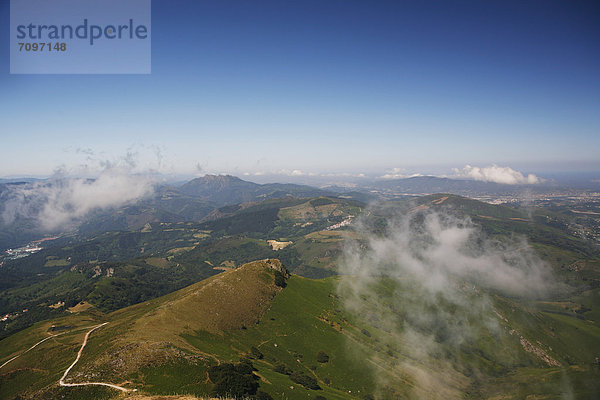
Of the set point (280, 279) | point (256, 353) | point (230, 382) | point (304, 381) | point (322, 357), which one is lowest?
point (322, 357)

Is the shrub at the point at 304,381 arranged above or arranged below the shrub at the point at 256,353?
below

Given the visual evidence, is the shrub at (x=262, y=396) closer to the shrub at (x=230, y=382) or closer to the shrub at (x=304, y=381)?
the shrub at (x=230, y=382)

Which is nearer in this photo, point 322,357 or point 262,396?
point 262,396

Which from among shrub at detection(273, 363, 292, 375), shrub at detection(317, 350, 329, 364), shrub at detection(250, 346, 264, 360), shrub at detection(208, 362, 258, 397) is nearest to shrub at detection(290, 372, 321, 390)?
shrub at detection(273, 363, 292, 375)

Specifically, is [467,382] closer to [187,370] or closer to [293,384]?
[293,384]

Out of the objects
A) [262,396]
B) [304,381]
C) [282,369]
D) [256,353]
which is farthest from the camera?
[256,353]

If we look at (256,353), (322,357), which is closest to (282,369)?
(256,353)

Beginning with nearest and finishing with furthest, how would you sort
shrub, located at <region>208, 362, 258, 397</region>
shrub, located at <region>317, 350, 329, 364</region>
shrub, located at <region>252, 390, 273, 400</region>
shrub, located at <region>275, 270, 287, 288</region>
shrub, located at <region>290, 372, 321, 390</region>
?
shrub, located at <region>208, 362, 258, 397</region>, shrub, located at <region>252, 390, 273, 400</region>, shrub, located at <region>290, 372, 321, 390</region>, shrub, located at <region>317, 350, 329, 364</region>, shrub, located at <region>275, 270, 287, 288</region>

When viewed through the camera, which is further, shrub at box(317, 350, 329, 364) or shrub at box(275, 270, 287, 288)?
shrub at box(275, 270, 287, 288)

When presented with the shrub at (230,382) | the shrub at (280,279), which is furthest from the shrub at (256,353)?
the shrub at (280,279)

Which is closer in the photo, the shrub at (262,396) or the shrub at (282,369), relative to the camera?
the shrub at (262,396)

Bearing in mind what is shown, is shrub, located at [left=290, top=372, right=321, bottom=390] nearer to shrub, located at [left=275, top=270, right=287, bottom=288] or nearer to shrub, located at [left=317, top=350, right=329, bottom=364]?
shrub, located at [left=317, top=350, right=329, bottom=364]

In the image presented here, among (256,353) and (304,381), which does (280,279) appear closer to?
(256,353)
